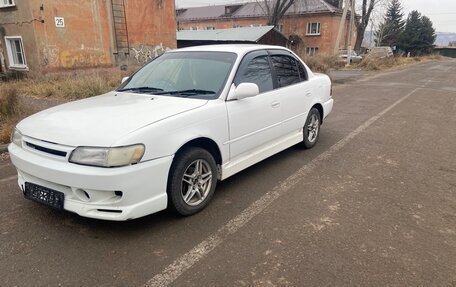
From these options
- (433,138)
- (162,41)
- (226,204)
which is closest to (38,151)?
(226,204)

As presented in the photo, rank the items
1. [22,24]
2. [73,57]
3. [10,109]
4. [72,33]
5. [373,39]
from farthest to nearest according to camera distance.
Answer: [373,39], [73,57], [72,33], [22,24], [10,109]

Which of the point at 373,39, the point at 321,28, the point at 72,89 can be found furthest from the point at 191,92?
the point at 373,39

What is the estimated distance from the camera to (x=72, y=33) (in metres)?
15.6

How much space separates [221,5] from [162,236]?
63008mm

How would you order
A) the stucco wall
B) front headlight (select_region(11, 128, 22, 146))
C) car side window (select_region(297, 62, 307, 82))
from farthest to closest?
the stucco wall, car side window (select_region(297, 62, 307, 82)), front headlight (select_region(11, 128, 22, 146))

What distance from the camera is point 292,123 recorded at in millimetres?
5113

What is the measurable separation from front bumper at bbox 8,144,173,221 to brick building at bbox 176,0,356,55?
1527 inches

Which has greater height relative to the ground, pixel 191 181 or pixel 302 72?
pixel 302 72

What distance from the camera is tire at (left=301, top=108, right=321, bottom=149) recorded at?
5631 mm

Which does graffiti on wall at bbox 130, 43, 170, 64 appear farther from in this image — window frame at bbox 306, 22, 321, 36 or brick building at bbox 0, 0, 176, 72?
window frame at bbox 306, 22, 321, 36

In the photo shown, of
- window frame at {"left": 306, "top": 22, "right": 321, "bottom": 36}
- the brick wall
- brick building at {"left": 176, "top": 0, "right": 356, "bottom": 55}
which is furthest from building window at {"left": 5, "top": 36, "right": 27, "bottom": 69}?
window frame at {"left": 306, "top": 22, "right": 321, "bottom": 36}

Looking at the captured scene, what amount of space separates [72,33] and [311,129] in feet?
45.3

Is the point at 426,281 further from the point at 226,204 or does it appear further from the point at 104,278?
the point at 104,278

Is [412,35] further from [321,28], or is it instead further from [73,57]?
[73,57]
